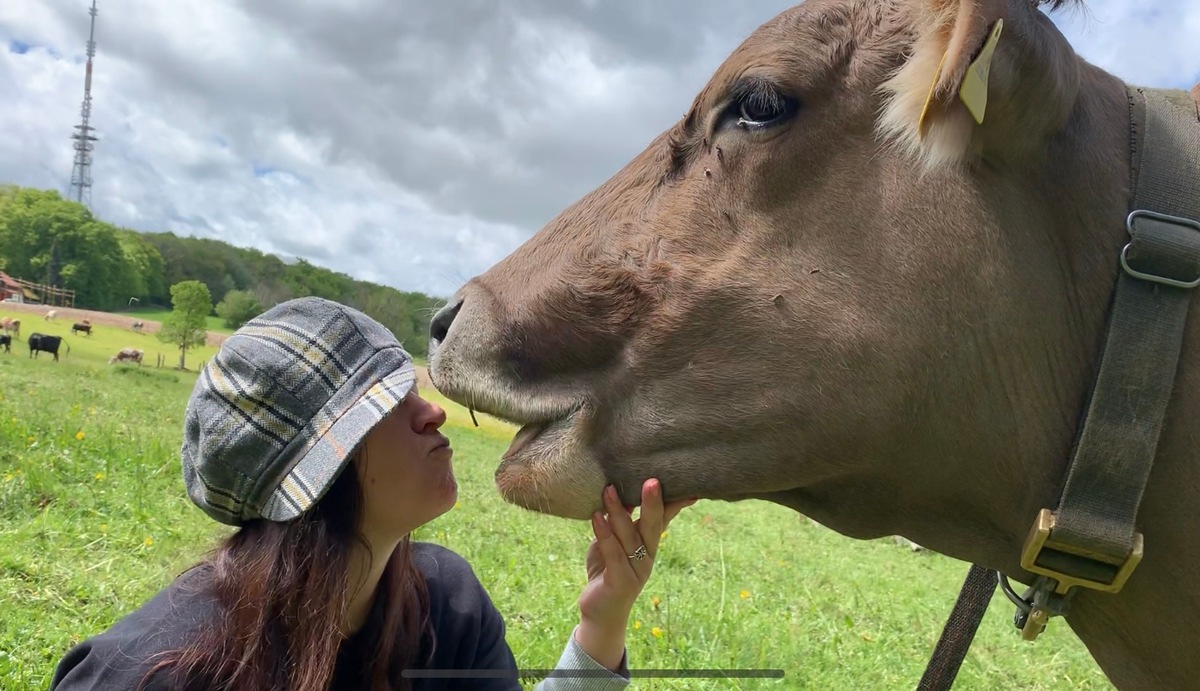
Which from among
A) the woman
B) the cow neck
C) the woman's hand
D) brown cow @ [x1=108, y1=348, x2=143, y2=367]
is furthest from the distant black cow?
the cow neck

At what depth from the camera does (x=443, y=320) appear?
6.39 feet

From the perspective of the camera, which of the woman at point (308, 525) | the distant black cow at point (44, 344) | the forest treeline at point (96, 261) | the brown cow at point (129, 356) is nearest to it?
the woman at point (308, 525)

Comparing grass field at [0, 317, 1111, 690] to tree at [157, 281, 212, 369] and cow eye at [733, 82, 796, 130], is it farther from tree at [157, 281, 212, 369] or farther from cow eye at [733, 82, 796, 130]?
tree at [157, 281, 212, 369]

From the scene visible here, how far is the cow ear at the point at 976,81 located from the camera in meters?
1.40

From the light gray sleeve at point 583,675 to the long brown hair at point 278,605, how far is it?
2.30 feet

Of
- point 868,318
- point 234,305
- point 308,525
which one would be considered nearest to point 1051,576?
point 868,318

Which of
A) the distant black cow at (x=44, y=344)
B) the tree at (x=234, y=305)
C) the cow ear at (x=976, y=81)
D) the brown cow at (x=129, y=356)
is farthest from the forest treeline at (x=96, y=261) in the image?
the cow ear at (x=976, y=81)

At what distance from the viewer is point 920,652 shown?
5.58 m

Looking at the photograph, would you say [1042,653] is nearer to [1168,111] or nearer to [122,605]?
[1168,111]

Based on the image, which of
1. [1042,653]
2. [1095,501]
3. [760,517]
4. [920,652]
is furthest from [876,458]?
[760,517]

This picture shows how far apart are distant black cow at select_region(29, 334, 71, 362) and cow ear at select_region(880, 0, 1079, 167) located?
126 ft

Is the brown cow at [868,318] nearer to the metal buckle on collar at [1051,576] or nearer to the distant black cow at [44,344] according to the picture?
the metal buckle on collar at [1051,576]

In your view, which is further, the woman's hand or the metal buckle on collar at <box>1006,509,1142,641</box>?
the woman's hand

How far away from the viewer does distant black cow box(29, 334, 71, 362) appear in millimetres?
32494
